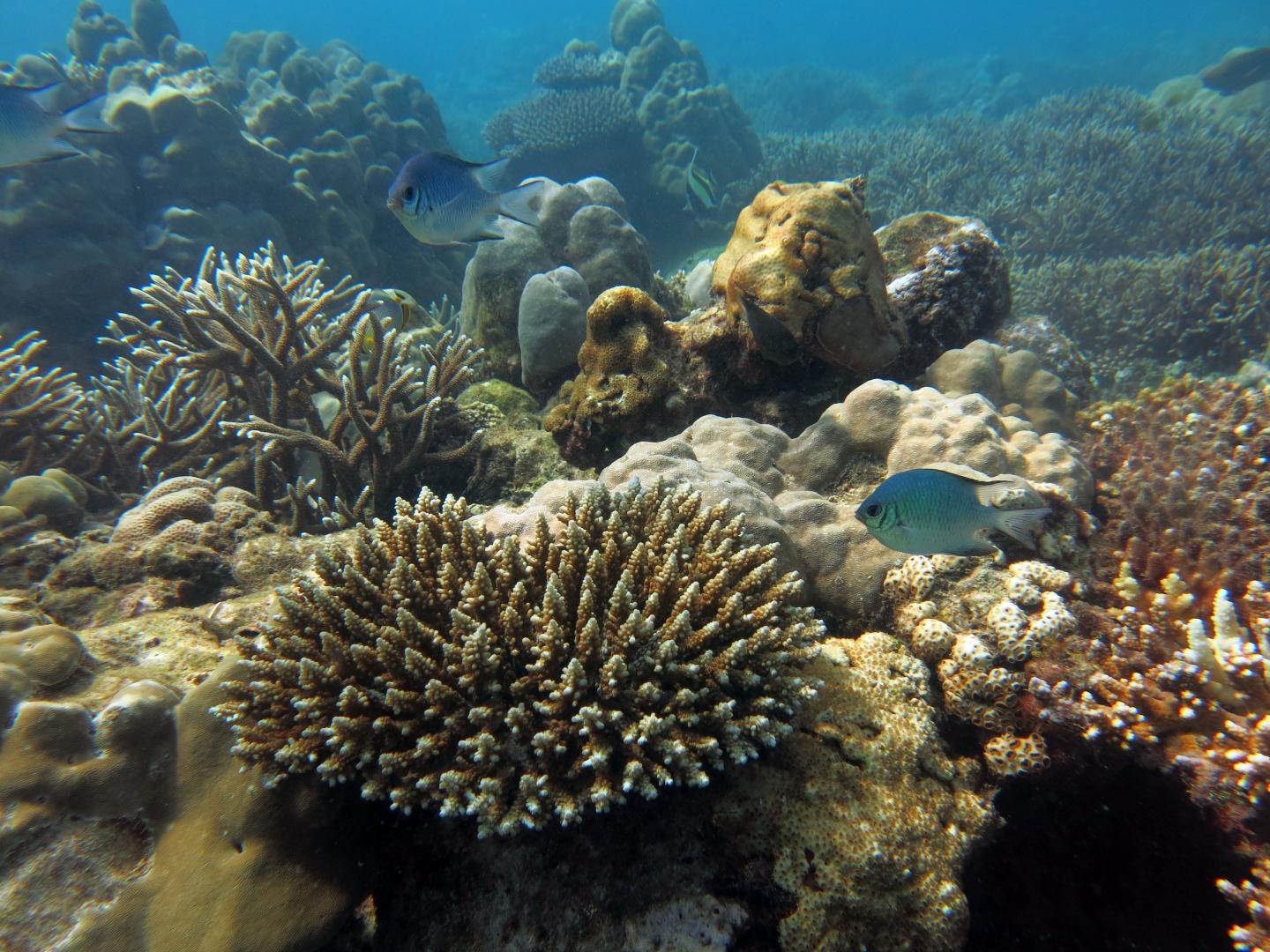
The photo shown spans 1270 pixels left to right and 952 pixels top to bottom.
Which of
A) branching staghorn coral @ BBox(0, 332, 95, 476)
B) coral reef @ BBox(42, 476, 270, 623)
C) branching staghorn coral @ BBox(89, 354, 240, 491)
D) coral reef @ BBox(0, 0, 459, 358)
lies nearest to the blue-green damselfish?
coral reef @ BBox(42, 476, 270, 623)

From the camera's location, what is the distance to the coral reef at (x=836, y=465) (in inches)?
123

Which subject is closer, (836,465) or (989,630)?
(989,630)

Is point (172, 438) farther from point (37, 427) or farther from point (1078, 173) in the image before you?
point (1078, 173)

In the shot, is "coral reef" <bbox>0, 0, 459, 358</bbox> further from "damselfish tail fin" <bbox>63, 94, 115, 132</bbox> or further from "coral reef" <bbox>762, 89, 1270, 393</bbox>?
"coral reef" <bbox>762, 89, 1270, 393</bbox>

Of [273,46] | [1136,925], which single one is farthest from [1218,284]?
[273,46]

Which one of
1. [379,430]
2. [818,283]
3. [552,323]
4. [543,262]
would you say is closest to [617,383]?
[552,323]

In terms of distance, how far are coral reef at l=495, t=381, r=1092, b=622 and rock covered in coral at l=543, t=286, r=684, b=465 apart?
1.77 ft

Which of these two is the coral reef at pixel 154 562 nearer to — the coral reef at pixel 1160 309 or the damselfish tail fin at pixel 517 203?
the damselfish tail fin at pixel 517 203

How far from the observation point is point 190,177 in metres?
10.7

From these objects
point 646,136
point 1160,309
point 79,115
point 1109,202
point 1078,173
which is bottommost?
point 79,115

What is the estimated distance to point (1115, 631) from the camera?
2754 millimetres

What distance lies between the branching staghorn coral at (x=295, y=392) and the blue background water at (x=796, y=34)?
3365 cm

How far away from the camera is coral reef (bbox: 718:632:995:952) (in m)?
1.99

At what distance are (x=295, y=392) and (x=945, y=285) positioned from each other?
523 centimetres
